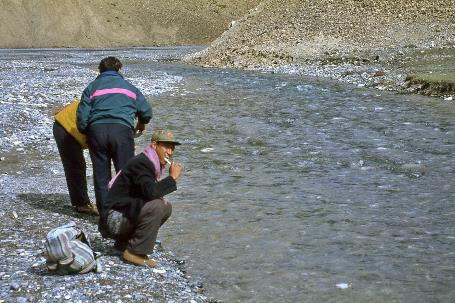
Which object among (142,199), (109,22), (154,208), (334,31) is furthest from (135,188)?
(109,22)

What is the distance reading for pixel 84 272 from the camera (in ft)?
24.1

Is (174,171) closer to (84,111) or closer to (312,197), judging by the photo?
(84,111)

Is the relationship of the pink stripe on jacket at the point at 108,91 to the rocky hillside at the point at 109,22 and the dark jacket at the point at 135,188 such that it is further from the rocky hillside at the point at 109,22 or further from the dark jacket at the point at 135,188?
the rocky hillside at the point at 109,22

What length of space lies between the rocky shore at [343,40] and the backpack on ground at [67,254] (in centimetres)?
2615

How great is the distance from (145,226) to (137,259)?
38cm

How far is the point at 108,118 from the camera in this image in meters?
8.98

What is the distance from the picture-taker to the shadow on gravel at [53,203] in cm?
1009

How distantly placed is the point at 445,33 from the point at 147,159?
40508mm

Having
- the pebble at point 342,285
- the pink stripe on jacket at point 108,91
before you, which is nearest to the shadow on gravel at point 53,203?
the pink stripe on jacket at point 108,91

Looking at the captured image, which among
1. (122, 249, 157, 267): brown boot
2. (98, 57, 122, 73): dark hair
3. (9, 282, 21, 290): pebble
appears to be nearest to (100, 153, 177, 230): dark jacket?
(122, 249, 157, 267): brown boot

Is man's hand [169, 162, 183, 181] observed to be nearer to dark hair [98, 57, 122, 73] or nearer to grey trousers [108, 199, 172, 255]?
grey trousers [108, 199, 172, 255]

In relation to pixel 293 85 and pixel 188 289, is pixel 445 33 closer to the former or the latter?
pixel 293 85

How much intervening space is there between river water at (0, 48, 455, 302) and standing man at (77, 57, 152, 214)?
4.04 feet

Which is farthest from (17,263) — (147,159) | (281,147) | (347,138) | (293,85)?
(293,85)
